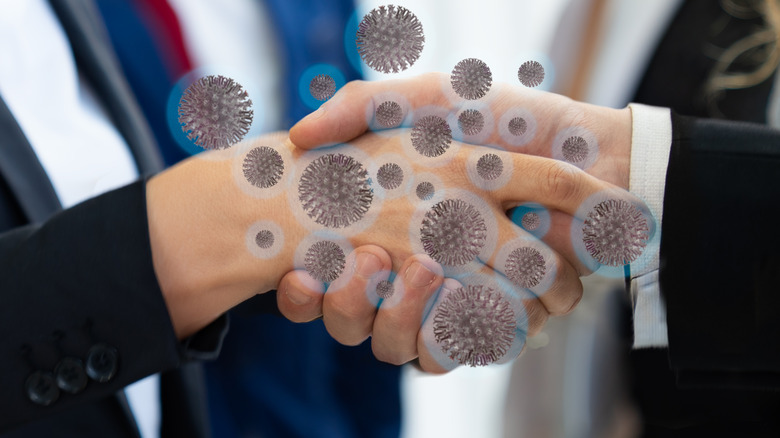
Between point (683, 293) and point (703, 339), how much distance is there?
29 millimetres

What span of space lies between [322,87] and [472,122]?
0.27 feet

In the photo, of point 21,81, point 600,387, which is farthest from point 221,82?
point 600,387

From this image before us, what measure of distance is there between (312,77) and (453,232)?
117 mm

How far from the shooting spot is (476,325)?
0.24m

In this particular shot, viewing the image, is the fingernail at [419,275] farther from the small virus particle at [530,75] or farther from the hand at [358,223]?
the small virus particle at [530,75]

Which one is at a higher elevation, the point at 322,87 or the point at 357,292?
the point at 322,87

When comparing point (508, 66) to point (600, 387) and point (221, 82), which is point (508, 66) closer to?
point (221, 82)

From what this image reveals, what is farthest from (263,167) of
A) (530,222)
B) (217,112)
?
(530,222)

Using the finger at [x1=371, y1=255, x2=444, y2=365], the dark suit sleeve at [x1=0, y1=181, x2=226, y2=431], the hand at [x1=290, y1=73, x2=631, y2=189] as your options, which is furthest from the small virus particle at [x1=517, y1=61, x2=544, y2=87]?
the dark suit sleeve at [x1=0, y1=181, x2=226, y2=431]

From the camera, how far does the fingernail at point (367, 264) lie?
0.27 m

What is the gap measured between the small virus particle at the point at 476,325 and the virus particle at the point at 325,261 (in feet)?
0.20

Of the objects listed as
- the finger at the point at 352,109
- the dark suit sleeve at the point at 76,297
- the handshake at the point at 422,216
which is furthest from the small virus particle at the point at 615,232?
the dark suit sleeve at the point at 76,297

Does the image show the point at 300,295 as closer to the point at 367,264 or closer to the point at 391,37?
the point at 367,264

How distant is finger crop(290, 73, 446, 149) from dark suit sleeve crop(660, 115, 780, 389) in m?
0.13
